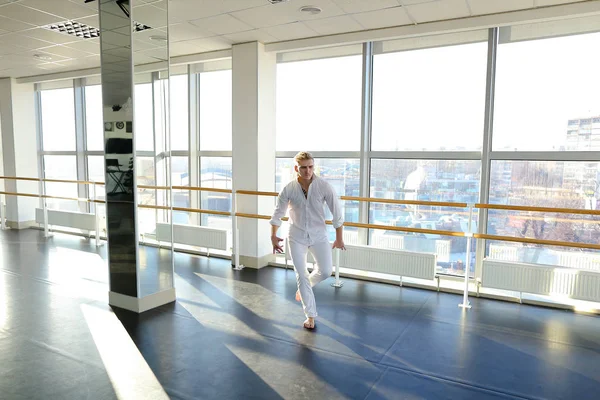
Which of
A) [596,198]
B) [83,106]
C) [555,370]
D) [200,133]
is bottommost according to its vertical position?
[555,370]

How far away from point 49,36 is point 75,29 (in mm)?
568

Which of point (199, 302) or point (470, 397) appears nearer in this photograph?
point (470, 397)

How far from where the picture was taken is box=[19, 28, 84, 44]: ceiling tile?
5449 millimetres

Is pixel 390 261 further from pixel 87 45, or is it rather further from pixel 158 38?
pixel 87 45

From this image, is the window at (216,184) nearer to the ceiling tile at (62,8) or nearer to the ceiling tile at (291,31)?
the ceiling tile at (291,31)

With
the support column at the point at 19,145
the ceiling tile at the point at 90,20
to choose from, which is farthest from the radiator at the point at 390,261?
the support column at the point at 19,145

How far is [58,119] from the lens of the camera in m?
9.08

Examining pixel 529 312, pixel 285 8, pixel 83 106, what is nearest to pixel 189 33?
pixel 285 8

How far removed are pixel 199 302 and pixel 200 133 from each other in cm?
358

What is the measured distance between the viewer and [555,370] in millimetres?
3076

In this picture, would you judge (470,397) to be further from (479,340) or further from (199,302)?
(199,302)

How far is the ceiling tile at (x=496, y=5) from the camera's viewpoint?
4188 mm

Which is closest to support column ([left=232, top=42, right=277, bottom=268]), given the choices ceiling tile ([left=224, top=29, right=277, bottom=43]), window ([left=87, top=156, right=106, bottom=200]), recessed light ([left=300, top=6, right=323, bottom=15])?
ceiling tile ([left=224, top=29, right=277, bottom=43])

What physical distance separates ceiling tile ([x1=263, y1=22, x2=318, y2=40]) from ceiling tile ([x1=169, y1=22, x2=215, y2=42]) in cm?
82
